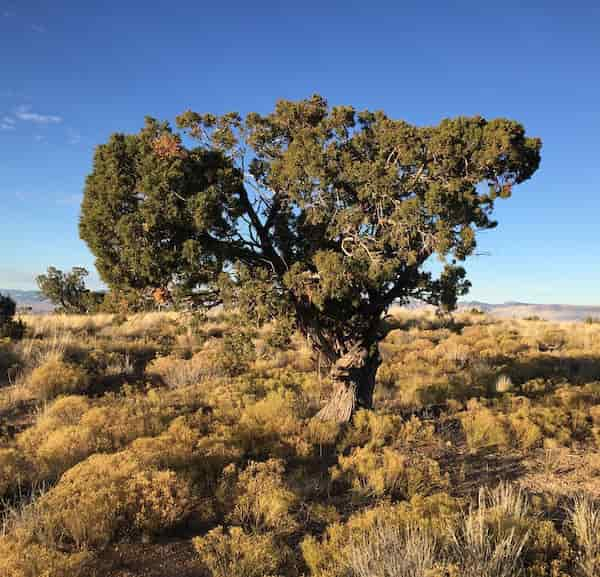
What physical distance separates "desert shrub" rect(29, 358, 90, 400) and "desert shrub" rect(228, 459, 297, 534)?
889cm

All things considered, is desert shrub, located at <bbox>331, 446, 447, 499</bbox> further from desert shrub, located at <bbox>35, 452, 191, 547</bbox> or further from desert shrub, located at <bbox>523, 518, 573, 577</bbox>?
desert shrub, located at <bbox>35, 452, 191, 547</bbox>

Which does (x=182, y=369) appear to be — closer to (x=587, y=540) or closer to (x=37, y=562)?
(x=37, y=562)

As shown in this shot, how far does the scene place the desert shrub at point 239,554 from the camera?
5.41 metres

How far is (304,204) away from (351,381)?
15.7ft

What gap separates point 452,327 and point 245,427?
21158 millimetres

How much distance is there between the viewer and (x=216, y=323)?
2698 centimetres

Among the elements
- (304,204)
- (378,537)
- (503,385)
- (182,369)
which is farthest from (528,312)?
(378,537)

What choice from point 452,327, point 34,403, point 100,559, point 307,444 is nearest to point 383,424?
point 307,444

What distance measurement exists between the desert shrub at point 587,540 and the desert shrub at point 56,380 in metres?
13.7

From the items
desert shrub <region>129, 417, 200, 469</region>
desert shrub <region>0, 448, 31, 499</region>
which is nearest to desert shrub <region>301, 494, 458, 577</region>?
desert shrub <region>129, 417, 200, 469</region>

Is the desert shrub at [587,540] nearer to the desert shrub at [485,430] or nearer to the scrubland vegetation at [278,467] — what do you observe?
the scrubland vegetation at [278,467]

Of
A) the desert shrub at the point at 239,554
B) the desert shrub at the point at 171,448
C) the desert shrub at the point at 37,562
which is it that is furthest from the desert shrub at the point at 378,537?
the desert shrub at the point at 171,448

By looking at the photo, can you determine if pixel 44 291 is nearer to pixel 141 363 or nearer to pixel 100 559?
pixel 141 363

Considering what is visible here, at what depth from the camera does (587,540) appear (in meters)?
5.70
